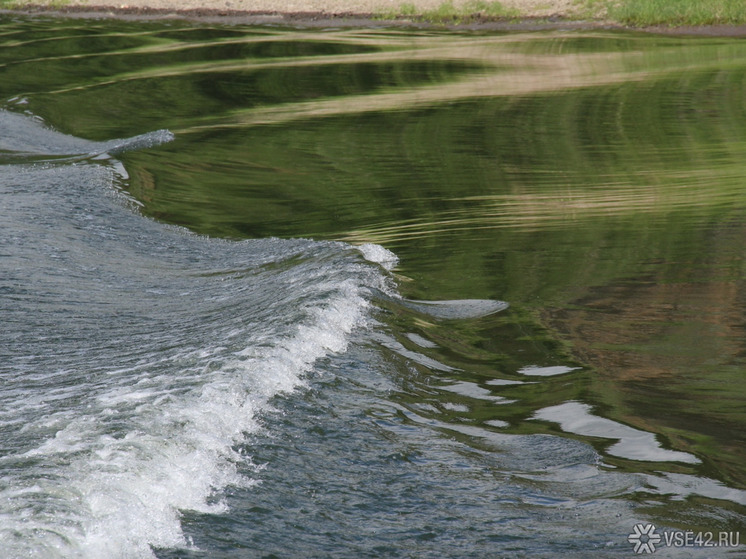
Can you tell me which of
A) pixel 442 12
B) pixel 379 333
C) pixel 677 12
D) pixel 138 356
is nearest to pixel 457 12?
pixel 442 12

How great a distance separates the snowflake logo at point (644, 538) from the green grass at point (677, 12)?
21.2 metres

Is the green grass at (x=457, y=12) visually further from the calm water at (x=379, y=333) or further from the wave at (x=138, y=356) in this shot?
the wave at (x=138, y=356)

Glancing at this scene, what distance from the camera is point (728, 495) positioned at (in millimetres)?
3133

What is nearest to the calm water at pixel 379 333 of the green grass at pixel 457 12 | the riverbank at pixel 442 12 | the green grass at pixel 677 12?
the green grass at pixel 677 12

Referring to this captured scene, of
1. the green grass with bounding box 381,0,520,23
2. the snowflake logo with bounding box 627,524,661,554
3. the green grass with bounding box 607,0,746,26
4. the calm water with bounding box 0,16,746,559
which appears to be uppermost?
the green grass with bounding box 381,0,520,23

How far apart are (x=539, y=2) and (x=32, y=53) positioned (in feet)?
45.3

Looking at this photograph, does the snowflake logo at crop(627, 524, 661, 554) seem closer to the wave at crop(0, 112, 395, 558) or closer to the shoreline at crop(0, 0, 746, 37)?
the wave at crop(0, 112, 395, 558)

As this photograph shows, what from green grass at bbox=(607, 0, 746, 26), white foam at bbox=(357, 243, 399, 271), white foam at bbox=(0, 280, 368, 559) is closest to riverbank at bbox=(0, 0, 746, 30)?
green grass at bbox=(607, 0, 746, 26)

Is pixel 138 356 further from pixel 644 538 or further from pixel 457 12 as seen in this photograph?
pixel 457 12

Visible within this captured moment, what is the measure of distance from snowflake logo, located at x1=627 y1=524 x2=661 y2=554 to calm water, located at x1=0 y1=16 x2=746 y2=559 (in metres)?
0.04

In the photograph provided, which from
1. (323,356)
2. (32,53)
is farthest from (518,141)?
(32,53)

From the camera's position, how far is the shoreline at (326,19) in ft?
72.3

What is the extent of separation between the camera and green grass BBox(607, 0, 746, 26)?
842 inches

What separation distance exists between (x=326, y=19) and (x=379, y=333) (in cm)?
2168
